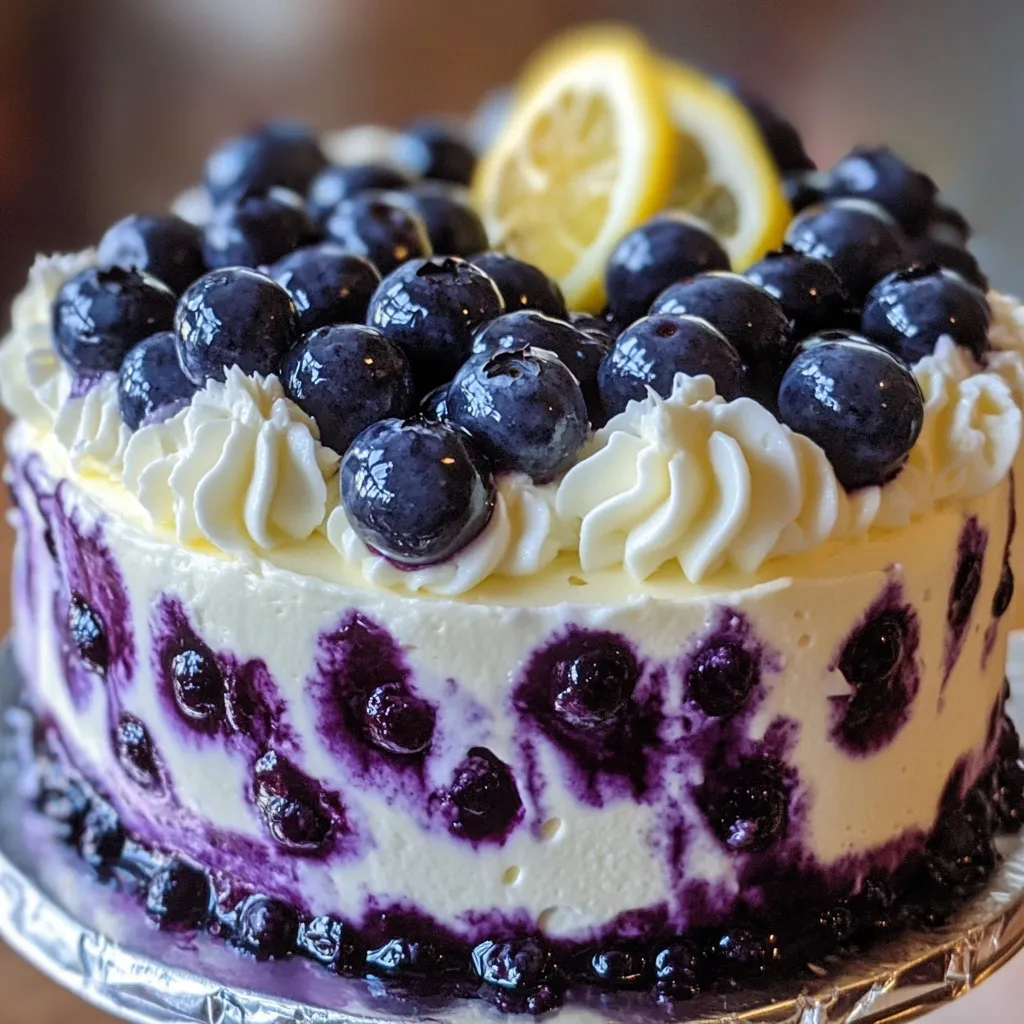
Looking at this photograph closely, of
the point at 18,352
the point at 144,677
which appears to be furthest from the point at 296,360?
the point at 18,352

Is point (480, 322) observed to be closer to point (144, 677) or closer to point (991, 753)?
point (144, 677)

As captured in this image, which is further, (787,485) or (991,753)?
(991,753)

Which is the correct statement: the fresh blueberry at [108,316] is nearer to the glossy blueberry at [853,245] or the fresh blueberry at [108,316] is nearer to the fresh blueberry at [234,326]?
the fresh blueberry at [234,326]

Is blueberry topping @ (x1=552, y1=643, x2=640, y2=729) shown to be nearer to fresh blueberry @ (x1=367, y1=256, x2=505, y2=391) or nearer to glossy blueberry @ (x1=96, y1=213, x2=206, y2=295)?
fresh blueberry @ (x1=367, y1=256, x2=505, y2=391)

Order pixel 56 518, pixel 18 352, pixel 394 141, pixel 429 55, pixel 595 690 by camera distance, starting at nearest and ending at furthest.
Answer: pixel 595 690 → pixel 56 518 → pixel 18 352 → pixel 394 141 → pixel 429 55

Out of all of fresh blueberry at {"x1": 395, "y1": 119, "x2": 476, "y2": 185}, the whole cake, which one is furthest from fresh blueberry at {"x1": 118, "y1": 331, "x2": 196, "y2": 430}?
fresh blueberry at {"x1": 395, "y1": 119, "x2": 476, "y2": 185}

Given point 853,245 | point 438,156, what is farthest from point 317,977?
point 438,156
